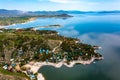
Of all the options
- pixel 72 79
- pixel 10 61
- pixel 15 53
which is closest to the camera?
pixel 72 79

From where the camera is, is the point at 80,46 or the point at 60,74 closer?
the point at 60,74

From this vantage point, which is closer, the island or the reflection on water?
the reflection on water

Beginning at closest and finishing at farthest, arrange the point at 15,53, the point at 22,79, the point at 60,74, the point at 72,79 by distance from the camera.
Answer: the point at 22,79, the point at 72,79, the point at 60,74, the point at 15,53

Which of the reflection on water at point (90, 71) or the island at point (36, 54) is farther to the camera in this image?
the island at point (36, 54)

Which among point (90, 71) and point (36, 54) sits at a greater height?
point (36, 54)

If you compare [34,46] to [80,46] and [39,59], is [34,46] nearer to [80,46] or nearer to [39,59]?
[39,59]

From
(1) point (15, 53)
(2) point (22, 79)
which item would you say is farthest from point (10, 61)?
(2) point (22, 79)

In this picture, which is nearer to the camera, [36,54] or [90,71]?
[90,71]
